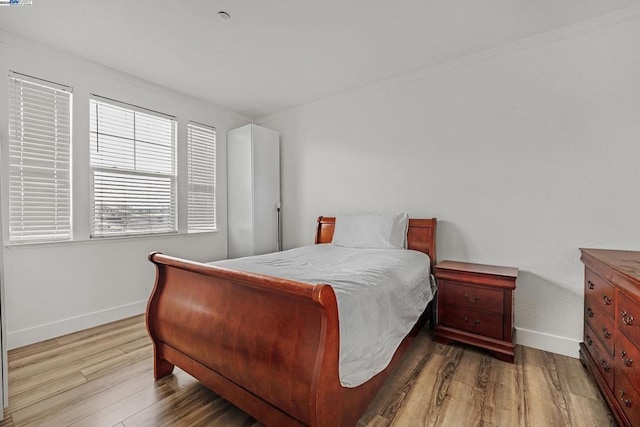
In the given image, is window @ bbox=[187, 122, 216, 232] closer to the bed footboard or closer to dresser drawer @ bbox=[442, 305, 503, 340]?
the bed footboard

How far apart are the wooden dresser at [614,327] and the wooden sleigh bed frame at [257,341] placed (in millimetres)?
1079

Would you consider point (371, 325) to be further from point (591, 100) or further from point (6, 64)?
point (6, 64)

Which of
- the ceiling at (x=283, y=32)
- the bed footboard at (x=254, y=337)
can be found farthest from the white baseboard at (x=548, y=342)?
the ceiling at (x=283, y=32)

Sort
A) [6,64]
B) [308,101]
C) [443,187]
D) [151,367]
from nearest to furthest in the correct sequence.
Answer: [151,367]
[6,64]
[443,187]
[308,101]

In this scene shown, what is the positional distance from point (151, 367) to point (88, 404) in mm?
406

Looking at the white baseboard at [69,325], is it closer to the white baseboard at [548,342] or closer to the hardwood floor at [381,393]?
the hardwood floor at [381,393]

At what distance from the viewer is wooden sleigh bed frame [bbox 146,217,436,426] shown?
1.10 meters

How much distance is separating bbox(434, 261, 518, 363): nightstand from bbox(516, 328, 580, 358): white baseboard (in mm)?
257

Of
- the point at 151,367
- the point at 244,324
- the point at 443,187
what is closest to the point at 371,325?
the point at 244,324

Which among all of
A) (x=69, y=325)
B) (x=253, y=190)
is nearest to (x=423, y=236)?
(x=253, y=190)

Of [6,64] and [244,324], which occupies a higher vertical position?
[6,64]

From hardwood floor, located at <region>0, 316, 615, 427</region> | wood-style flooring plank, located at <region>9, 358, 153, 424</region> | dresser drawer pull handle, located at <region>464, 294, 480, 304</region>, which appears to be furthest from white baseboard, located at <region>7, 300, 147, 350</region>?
dresser drawer pull handle, located at <region>464, 294, 480, 304</region>

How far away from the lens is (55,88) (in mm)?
2523

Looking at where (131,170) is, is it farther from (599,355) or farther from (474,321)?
(599,355)
